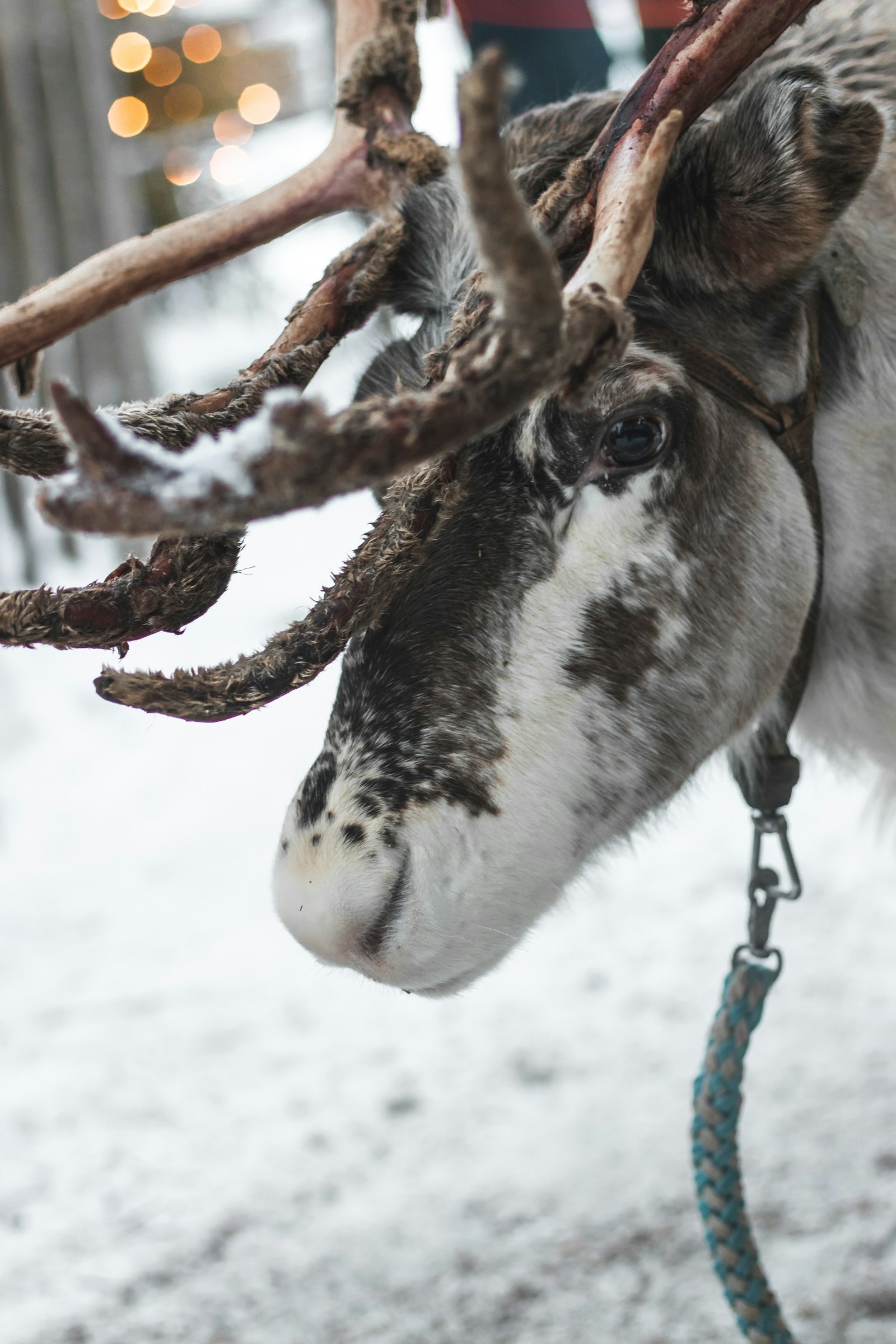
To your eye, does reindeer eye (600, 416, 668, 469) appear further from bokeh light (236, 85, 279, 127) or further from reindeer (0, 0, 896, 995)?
bokeh light (236, 85, 279, 127)

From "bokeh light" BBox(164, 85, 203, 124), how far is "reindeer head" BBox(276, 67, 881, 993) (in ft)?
29.4

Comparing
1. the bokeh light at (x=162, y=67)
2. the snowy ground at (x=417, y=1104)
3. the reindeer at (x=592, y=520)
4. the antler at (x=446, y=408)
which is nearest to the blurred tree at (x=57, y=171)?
the snowy ground at (x=417, y=1104)

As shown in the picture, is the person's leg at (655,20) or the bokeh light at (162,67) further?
the bokeh light at (162,67)

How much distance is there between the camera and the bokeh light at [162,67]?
9203mm

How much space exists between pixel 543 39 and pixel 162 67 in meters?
7.33

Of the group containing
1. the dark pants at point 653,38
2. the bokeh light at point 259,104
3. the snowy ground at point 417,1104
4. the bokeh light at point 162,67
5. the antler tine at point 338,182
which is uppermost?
the bokeh light at point 162,67

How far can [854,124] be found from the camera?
128 cm

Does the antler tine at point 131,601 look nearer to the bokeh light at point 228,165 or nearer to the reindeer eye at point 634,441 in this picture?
the reindeer eye at point 634,441

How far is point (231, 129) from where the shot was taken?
933 centimetres

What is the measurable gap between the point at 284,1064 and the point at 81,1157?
552mm

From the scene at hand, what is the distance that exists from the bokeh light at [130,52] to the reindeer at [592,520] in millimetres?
8470

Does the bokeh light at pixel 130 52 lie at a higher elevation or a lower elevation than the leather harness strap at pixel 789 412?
higher

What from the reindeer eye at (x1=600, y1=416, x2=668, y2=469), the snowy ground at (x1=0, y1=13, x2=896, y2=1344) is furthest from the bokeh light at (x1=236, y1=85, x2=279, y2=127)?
the reindeer eye at (x1=600, y1=416, x2=668, y2=469)

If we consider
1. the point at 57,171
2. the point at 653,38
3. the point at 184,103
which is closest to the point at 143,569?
the point at 653,38
